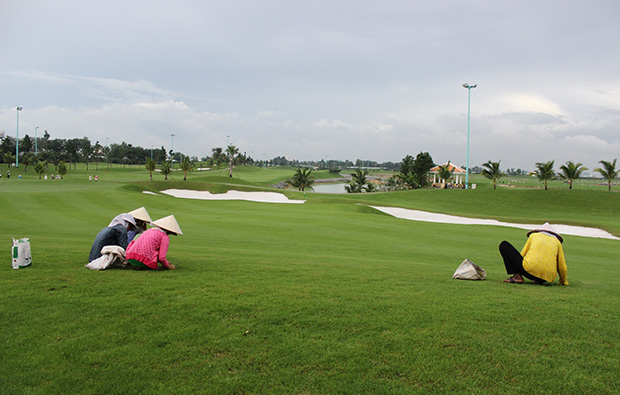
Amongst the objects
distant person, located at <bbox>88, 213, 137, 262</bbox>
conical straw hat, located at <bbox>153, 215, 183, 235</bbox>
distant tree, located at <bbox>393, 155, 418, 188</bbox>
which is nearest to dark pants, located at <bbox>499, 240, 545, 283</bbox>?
conical straw hat, located at <bbox>153, 215, 183, 235</bbox>

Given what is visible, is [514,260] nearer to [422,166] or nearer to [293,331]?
[293,331]

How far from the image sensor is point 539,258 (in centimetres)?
895

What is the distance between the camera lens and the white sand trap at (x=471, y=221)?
95.4ft

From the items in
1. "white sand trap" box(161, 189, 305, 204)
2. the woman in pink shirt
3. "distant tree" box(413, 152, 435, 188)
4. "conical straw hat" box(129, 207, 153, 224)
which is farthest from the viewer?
"distant tree" box(413, 152, 435, 188)

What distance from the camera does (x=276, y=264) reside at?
10.3 meters

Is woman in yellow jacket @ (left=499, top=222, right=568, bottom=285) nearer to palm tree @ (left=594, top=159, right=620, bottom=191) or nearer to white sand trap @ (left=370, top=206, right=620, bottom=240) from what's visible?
white sand trap @ (left=370, top=206, right=620, bottom=240)

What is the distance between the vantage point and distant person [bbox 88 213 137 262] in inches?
348

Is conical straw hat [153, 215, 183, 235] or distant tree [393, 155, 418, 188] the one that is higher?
distant tree [393, 155, 418, 188]

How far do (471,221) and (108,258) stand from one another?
32524 millimetres

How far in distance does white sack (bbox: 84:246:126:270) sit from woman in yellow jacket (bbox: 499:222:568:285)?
868 centimetres

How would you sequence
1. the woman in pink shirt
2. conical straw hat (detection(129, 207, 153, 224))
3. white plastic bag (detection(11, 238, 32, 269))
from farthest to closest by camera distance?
1. conical straw hat (detection(129, 207, 153, 224))
2. the woman in pink shirt
3. white plastic bag (detection(11, 238, 32, 269))

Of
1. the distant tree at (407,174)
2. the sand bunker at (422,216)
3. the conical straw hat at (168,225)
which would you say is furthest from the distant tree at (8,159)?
the conical straw hat at (168,225)

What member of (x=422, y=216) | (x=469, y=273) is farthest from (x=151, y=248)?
(x=422, y=216)

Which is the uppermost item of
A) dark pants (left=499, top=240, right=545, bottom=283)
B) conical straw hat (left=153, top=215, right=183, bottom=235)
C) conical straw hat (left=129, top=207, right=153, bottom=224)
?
conical straw hat (left=129, top=207, right=153, bottom=224)
